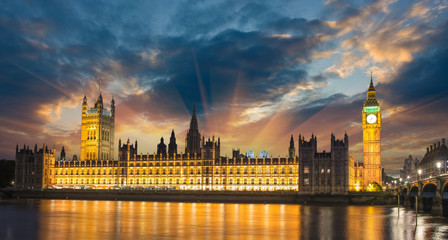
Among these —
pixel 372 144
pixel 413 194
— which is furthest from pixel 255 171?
pixel 413 194

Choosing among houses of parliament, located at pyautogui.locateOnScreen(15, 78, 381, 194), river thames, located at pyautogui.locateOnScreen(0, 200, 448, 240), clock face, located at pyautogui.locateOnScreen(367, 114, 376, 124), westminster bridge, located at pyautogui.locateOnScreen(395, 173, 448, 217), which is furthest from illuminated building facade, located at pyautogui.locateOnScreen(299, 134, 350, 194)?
river thames, located at pyautogui.locateOnScreen(0, 200, 448, 240)

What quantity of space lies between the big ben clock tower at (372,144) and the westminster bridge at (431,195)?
4640 cm

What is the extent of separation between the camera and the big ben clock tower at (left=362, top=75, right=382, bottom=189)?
193 metres

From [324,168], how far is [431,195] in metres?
53.9

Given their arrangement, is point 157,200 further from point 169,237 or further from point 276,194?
point 169,237

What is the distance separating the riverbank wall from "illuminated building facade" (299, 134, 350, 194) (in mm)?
6514

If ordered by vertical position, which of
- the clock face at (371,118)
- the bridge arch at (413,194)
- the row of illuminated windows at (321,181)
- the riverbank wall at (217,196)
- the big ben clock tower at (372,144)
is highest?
the clock face at (371,118)

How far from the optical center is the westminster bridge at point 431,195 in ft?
271

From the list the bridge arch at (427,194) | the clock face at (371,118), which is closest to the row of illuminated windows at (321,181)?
the bridge arch at (427,194)

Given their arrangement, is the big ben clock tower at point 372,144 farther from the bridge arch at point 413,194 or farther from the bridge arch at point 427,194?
the bridge arch at point 427,194

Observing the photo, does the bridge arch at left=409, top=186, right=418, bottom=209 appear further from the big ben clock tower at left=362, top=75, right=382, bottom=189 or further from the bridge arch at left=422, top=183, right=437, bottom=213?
the big ben clock tower at left=362, top=75, right=382, bottom=189

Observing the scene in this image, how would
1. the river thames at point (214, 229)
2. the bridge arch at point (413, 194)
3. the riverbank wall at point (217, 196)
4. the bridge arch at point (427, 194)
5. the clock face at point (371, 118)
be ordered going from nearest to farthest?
the river thames at point (214, 229) < the bridge arch at point (427, 194) < the bridge arch at point (413, 194) < the riverbank wall at point (217, 196) < the clock face at point (371, 118)

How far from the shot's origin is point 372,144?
19550cm

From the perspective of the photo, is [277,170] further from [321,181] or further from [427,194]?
[427,194]
